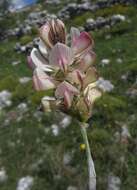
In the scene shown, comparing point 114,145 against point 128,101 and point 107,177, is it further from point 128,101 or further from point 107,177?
point 128,101

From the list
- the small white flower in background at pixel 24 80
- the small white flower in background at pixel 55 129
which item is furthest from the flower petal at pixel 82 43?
the small white flower in background at pixel 24 80

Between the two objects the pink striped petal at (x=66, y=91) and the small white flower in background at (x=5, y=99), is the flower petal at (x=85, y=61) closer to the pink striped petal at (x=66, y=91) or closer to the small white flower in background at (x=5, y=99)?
the pink striped petal at (x=66, y=91)

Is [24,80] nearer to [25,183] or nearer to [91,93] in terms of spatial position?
[25,183]

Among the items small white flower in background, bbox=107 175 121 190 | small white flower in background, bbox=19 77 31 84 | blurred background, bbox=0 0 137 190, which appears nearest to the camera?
small white flower in background, bbox=107 175 121 190

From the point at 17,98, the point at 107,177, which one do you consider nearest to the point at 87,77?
the point at 107,177

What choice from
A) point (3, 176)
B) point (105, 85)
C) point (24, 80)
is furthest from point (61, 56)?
point (24, 80)

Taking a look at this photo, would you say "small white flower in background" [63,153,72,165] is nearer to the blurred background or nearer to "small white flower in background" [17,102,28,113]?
the blurred background

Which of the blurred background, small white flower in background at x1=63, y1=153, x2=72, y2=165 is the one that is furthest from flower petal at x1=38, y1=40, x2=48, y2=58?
small white flower in background at x1=63, y1=153, x2=72, y2=165

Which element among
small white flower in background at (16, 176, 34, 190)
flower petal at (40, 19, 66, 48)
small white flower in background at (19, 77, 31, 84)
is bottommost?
small white flower in background at (19, 77, 31, 84)
